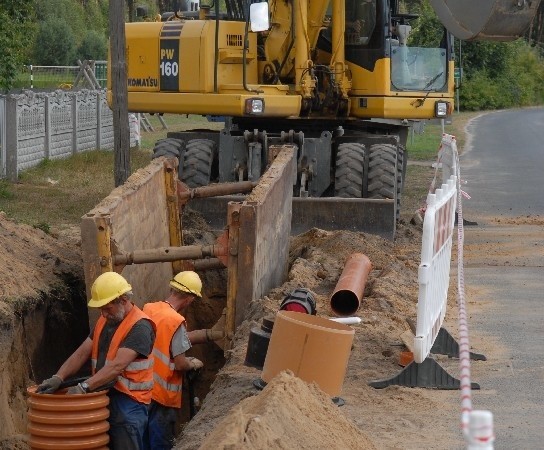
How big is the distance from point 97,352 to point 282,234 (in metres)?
4.74

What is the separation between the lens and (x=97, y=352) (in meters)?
8.23

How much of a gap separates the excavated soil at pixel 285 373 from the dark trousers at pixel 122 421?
485 millimetres

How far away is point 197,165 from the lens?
51.4ft

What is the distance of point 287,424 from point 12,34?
763 inches

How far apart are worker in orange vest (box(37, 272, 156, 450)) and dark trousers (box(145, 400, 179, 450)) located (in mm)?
305

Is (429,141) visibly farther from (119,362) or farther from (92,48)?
(119,362)

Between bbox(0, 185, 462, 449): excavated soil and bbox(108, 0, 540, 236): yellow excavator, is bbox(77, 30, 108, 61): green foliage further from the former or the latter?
bbox(0, 185, 462, 449): excavated soil

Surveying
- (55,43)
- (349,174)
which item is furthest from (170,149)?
(55,43)

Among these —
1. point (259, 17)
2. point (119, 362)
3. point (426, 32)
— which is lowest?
point (119, 362)

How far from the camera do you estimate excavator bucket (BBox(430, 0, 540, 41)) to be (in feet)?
43.5

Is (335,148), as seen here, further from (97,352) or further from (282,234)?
(97,352)

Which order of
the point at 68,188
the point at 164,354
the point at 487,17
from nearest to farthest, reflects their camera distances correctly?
1. the point at 164,354
2. the point at 487,17
3. the point at 68,188

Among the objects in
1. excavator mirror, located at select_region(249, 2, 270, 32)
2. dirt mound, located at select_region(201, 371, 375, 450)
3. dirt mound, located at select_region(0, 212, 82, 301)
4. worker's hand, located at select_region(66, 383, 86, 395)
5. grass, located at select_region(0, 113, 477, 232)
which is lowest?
grass, located at select_region(0, 113, 477, 232)

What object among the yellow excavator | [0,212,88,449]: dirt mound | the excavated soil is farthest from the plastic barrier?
the yellow excavator
